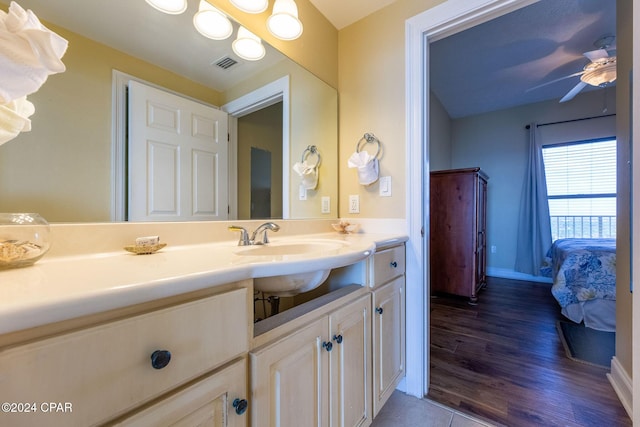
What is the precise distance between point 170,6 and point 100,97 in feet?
1.55

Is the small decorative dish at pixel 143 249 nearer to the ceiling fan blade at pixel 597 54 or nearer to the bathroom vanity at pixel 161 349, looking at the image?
the bathroom vanity at pixel 161 349

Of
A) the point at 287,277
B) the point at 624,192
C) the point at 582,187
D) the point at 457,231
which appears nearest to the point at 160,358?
the point at 287,277

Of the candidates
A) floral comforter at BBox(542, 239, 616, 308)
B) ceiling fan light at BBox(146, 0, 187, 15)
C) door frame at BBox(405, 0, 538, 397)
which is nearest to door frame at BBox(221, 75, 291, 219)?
ceiling fan light at BBox(146, 0, 187, 15)

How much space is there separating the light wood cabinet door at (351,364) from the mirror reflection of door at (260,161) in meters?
0.66

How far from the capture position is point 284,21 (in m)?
1.30

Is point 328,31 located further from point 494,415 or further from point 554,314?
point 554,314

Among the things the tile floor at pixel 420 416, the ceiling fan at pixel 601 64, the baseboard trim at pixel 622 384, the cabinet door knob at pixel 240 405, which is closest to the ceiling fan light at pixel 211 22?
the cabinet door knob at pixel 240 405

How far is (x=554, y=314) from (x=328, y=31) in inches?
128

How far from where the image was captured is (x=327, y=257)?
0.71 m

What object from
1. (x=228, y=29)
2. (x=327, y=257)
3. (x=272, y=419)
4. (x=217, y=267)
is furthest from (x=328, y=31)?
(x=272, y=419)

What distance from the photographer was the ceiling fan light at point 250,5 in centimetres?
115

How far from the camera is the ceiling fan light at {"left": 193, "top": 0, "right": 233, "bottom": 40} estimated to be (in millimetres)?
1062

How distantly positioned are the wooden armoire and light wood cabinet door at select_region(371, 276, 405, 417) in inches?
74.3

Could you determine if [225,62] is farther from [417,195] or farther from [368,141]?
[417,195]
